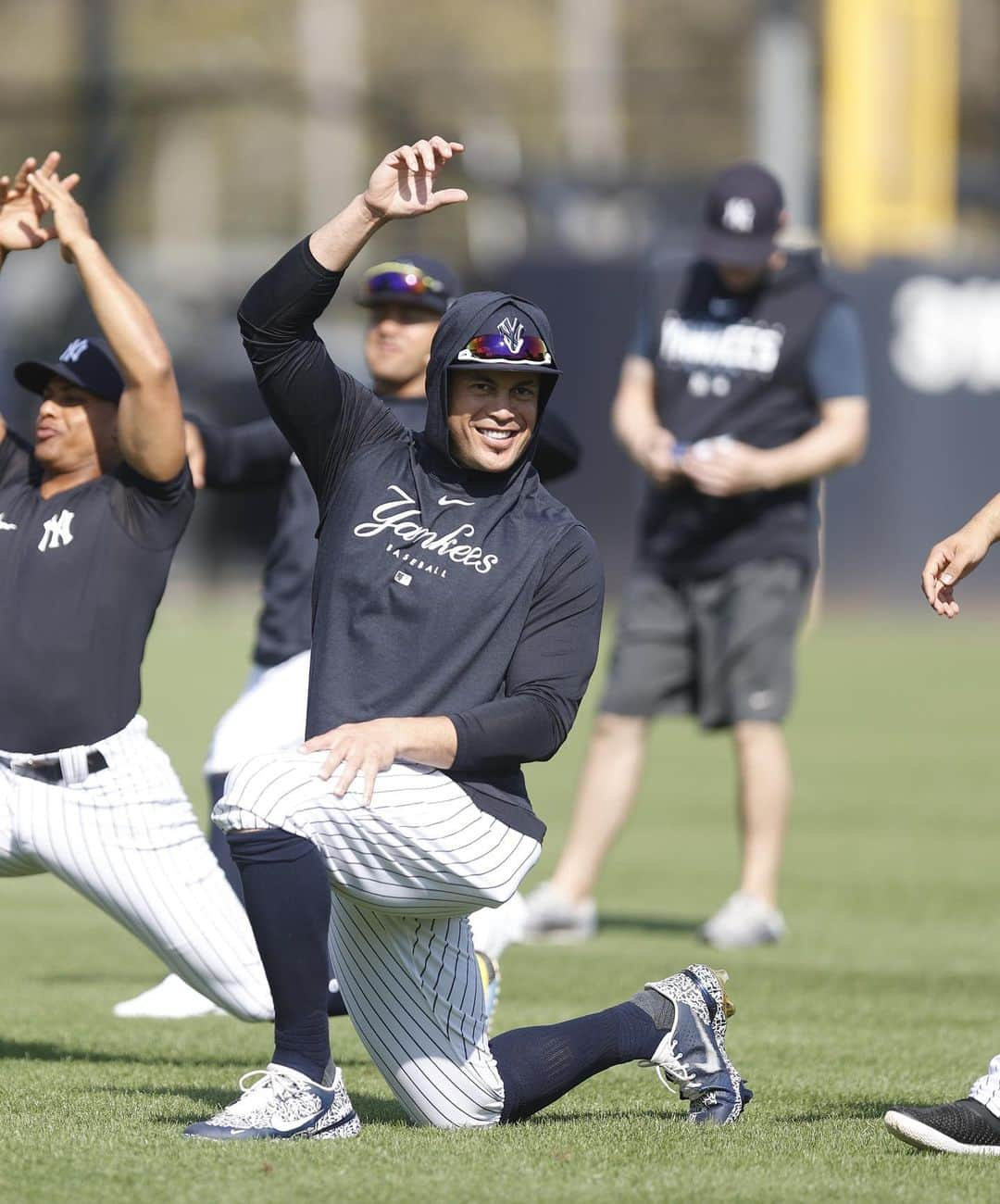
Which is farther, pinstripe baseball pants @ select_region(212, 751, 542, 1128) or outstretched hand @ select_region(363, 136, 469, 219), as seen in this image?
outstretched hand @ select_region(363, 136, 469, 219)

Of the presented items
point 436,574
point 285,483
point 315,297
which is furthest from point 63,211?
point 285,483

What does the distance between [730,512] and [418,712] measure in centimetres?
391

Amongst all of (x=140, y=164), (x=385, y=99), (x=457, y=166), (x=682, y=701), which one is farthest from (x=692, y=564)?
(x=140, y=164)

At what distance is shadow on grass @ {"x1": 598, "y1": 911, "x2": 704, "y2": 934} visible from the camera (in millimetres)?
8416

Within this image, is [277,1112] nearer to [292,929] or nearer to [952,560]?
[292,929]

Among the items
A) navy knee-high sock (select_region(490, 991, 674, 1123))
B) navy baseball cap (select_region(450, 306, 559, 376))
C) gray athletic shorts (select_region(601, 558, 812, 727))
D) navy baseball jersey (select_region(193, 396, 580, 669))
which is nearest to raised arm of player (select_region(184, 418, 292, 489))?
navy baseball jersey (select_region(193, 396, 580, 669))

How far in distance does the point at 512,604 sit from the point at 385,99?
89.7 ft

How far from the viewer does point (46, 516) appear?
577 cm

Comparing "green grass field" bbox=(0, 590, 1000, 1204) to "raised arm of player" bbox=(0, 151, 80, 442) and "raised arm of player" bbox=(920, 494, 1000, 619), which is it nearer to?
"raised arm of player" bbox=(920, 494, 1000, 619)

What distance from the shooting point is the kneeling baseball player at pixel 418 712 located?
4684 millimetres

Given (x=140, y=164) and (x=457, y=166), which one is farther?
(x=140, y=164)

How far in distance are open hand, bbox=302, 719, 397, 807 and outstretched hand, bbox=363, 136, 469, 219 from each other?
3.60 feet

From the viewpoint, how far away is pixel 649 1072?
6.09 meters

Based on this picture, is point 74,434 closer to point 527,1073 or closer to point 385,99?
point 527,1073
